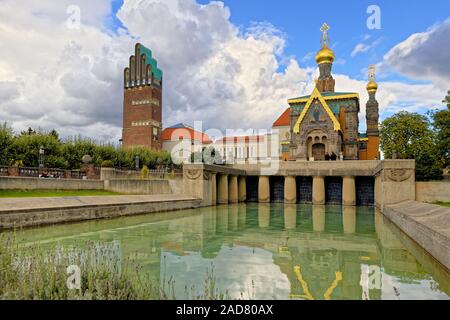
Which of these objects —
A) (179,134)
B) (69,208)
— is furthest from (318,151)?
(179,134)

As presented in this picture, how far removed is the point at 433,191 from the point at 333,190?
59.6 ft

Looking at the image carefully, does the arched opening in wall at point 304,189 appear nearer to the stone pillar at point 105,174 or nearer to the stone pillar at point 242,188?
the stone pillar at point 242,188

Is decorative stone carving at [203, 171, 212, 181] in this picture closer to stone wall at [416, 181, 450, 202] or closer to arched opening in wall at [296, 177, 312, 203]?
arched opening in wall at [296, 177, 312, 203]

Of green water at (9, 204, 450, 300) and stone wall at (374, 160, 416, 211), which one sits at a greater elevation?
stone wall at (374, 160, 416, 211)

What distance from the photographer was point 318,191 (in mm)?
42031

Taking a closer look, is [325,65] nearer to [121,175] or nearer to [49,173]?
[121,175]

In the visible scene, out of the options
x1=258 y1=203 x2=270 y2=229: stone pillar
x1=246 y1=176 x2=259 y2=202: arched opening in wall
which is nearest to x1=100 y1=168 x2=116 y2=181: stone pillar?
x1=258 y1=203 x2=270 y2=229: stone pillar

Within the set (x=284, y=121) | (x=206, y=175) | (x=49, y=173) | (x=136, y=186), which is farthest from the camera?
(x=284, y=121)

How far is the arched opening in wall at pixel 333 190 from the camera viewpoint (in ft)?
149

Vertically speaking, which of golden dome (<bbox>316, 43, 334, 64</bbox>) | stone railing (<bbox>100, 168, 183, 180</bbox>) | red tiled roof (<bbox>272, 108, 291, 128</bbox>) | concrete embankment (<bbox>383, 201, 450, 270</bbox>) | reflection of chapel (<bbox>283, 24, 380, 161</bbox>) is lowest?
concrete embankment (<bbox>383, 201, 450, 270</bbox>)

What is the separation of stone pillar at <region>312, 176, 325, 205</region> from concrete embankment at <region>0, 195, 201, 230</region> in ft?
67.6

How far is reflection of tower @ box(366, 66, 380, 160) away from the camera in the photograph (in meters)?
60.8

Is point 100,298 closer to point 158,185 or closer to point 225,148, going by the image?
point 158,185
